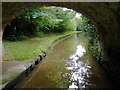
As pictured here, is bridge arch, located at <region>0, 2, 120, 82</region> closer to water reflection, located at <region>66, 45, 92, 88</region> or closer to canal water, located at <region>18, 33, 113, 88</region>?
canal water, located at <region>18, 33, 113, 88</region>

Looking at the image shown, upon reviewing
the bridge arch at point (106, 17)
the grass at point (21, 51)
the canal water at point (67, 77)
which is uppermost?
the bridge arch at point (106, 17)

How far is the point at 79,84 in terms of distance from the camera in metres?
3.35

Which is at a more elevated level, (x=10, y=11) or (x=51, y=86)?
(x=10, y=11)

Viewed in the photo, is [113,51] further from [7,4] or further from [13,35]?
[13,35]

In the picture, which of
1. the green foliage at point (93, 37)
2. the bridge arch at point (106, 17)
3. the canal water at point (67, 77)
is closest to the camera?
the bridge arch at point (106, 17)

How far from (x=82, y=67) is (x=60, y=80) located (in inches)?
62.6

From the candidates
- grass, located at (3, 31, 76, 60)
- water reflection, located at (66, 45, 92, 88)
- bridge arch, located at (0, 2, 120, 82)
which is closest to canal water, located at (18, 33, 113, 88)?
water reflection, located at (66, 45, 92, 88)

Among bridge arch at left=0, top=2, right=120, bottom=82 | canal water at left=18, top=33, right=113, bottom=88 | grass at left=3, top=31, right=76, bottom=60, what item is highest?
bridge arch at left=0, top=2, right=120, bottom=82

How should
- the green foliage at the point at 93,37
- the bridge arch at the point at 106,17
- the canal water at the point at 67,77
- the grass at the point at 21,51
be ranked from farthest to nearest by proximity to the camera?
the green foliage at the point at 93,37, the grass at the point at 21,51, the canal water at the point at 67,77, the bridge arch at the point at 106,17

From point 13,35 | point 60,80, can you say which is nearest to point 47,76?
point 60,80

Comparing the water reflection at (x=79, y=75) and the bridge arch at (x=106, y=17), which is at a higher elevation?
the bridge arch at (x=106, y=17)

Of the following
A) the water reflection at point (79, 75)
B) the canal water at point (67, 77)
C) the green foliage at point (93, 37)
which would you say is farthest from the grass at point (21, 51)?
the green foliage at point (93, 37)

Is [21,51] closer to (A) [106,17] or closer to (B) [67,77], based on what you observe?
(B) [67,77]

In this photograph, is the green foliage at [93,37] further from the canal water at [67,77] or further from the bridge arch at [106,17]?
the bridge arch at [106,17]
